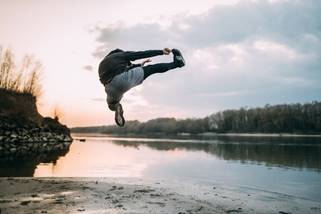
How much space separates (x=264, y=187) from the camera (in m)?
21.5

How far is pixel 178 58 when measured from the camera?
7.56 m

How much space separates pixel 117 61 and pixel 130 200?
7.18 metres

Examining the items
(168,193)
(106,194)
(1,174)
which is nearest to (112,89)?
(106,194)

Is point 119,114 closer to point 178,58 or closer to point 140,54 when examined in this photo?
point 140,54

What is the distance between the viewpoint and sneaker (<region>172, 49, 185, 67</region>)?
756cm

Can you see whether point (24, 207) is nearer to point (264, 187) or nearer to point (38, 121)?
point (264, 187)

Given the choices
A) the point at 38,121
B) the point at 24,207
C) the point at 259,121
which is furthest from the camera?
the point at 259,121

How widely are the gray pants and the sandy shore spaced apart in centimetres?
493

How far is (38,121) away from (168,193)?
66.0m

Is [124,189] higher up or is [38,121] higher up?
[38,121]

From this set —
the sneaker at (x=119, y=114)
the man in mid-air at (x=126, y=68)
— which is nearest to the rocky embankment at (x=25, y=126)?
the sneaker at (x=119, y=114)

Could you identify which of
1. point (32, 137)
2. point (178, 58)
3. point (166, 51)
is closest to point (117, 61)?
point (166, 51)

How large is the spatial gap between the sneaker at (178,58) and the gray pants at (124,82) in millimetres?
669

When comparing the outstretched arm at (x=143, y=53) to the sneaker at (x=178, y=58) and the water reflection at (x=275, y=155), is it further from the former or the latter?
the water reflection at (x=275, y=155)
